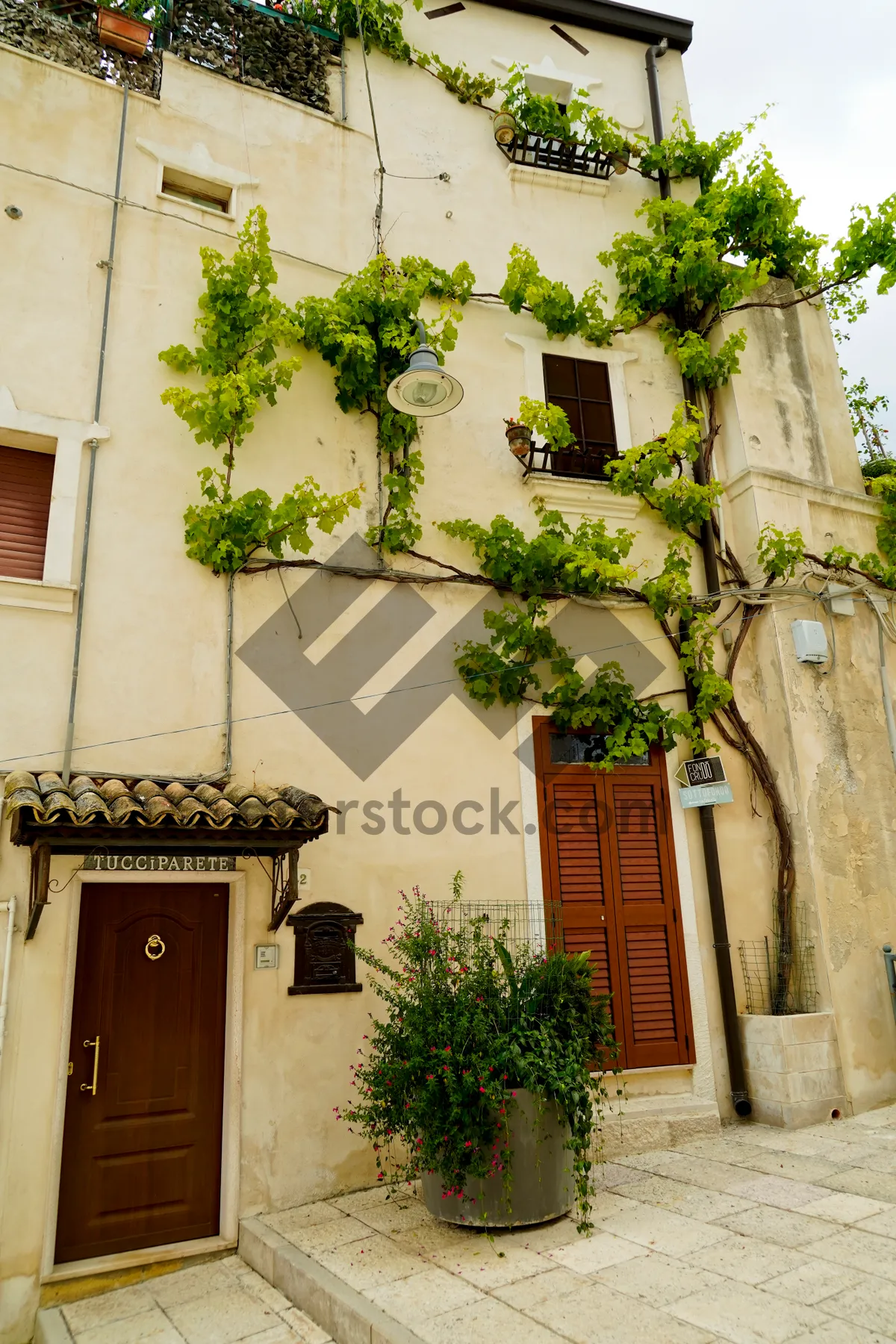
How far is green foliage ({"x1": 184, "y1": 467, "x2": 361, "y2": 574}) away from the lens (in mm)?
6406

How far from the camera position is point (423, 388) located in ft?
21.4

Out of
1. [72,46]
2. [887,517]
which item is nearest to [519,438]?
[887,517]

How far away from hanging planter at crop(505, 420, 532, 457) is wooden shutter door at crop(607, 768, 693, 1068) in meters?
2.86

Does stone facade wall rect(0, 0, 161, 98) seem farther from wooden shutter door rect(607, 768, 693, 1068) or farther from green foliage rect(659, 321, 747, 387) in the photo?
wooden shutter door rect(607, 768, 693, 1068)

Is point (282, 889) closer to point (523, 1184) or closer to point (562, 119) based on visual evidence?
point (523, 1184)

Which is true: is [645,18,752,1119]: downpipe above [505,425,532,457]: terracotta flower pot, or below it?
below

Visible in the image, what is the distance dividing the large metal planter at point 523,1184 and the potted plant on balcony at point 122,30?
8.22 m

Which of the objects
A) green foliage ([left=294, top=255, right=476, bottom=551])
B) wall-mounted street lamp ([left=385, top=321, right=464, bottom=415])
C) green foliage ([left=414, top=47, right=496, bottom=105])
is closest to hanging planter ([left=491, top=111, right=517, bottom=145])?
green foliage ([left=414, top=47, right=496, bottom=105])

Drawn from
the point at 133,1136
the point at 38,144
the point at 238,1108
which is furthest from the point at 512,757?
the point at 38,144

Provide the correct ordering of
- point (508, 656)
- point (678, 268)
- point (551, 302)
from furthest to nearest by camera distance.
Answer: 1. point (678, 268)
2. point (551, 302)
3. point (508, 656)

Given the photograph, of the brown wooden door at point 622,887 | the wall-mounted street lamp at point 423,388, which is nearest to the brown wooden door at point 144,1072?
the brown wooden door at point 622,887

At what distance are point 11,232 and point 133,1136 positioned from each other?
6218mm

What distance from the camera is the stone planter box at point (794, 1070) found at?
22.3 feet

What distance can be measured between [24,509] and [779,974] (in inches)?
268
